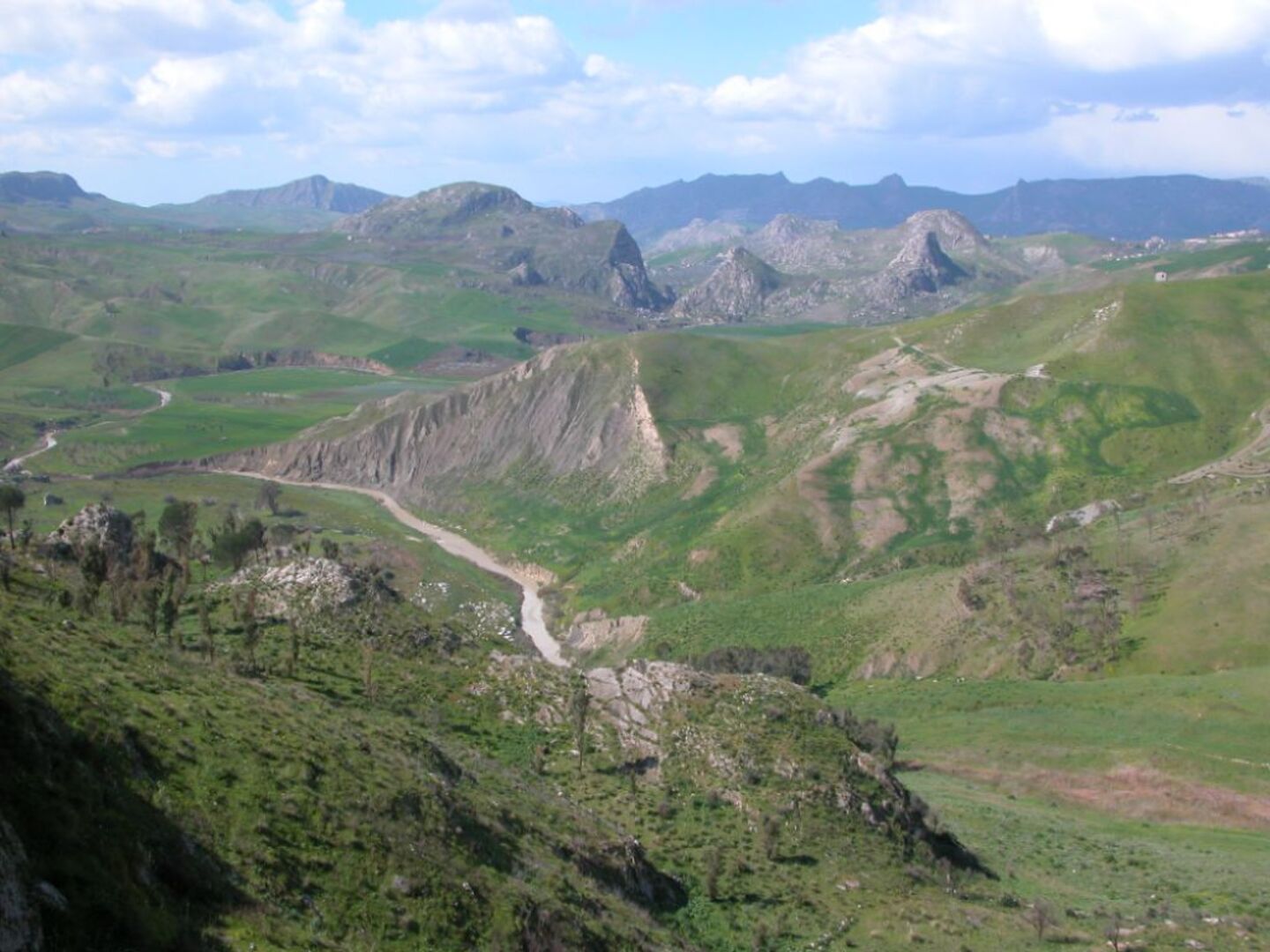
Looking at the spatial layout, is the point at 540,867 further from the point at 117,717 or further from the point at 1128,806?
the point at 1128,806

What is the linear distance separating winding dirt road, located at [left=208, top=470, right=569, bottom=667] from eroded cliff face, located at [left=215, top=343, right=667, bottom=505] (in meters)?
2.67

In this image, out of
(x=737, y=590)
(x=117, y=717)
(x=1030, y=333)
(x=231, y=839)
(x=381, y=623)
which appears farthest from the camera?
(x=1030, y=333)

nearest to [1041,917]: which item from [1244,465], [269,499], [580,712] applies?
[580,712]

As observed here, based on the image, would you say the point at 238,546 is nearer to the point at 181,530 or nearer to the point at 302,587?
the point at 181,530

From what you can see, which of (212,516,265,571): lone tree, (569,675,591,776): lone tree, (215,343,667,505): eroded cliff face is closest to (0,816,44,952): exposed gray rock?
(569,675,591,776): lone tree

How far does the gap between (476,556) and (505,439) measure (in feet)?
123

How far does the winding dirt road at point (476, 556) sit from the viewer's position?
353 feet

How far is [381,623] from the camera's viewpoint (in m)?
→ 56.6

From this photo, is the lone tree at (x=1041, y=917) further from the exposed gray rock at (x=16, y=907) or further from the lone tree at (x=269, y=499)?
the lone tree at (x=269, y=499)

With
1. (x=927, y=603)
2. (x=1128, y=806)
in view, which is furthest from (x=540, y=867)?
(x=927, y=603)

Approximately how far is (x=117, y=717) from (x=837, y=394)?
13776cm

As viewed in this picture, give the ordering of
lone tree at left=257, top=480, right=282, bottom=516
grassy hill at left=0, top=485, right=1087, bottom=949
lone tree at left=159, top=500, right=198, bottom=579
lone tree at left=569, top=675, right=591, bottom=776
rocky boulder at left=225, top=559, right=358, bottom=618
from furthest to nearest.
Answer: lone tree at left=257, top=480, right=282, bottom=516, lone tree at left=159, top=500, right=198, bottom=579, rocky boulder at left=225, top=559, right=358, bottom=618, lone tree at left=569, top=675, right=591, bottom=776, grassy hill at left=0, top=485, right=1087, bottom=949

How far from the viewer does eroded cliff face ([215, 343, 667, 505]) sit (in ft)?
518

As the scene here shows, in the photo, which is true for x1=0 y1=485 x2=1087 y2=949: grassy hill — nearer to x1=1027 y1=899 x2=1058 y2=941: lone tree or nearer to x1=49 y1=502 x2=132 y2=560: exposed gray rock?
x1=1027 y1=899 x2=1058 y2=941: lone tree
